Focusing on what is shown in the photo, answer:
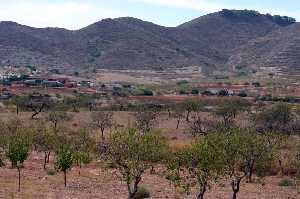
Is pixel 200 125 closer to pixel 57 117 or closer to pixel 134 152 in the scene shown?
pixel 57 117

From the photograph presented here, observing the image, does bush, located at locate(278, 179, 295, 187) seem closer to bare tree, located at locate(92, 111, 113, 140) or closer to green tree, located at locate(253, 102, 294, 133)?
green tree, located at locate(253, 102, 294, 133)

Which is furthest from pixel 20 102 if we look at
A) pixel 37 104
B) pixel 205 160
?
pixel 205 160

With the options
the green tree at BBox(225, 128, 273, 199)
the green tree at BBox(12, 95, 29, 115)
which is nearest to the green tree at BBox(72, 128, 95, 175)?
the green tree at BBox(225, 128, 273, 199)

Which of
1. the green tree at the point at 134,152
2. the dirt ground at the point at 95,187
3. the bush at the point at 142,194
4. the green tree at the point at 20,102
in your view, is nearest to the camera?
the green tree at the point at 134,152

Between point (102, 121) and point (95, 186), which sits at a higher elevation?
point (102, 121)

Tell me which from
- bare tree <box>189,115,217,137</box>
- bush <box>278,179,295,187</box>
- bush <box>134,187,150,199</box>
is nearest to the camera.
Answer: bush <box>134,187,150,199</box>

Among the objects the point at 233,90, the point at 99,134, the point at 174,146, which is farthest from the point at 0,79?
the point at 174,146

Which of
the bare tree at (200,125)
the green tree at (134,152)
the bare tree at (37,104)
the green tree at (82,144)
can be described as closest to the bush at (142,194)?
the green tree at (134,152)

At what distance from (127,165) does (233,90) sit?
134 metres

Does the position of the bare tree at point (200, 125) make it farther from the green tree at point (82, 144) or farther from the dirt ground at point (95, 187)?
the dirt ground at point (95, 187)

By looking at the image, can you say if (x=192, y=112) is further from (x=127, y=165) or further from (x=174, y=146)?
(x=127, y=165)

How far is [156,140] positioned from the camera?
41.4m

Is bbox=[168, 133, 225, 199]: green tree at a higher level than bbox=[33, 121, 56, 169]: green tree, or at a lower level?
higher

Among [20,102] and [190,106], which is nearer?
[190,106]
